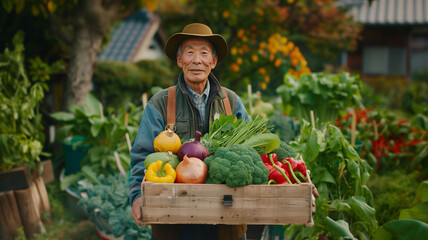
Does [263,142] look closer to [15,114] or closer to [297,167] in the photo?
[297,167]

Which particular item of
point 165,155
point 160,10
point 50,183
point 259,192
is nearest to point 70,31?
point 50,183

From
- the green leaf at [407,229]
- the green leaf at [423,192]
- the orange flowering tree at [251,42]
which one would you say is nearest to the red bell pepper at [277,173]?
the green leaf at [407,229]

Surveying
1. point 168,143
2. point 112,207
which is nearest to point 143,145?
Answer: point 168,143

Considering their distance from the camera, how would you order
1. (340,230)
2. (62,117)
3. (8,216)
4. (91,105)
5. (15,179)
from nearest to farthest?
(340,230)
(8,216)
(15,179)
(62,117)
(91,105)

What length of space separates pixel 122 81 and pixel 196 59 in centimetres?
533

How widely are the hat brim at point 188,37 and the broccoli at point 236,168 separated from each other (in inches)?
30.6

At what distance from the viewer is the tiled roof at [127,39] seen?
32.8 ft

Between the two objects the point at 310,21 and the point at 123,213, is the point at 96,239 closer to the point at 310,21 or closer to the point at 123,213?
the point at 123,213

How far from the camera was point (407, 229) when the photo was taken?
→ 2564mm

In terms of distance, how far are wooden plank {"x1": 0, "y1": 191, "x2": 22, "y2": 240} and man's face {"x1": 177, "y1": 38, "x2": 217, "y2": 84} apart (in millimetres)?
2513

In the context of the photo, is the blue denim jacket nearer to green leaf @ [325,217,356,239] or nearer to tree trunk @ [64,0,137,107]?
green leaf @ [325,217,356,239]

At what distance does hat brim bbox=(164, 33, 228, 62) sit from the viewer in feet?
7.73

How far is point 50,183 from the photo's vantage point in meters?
5.01

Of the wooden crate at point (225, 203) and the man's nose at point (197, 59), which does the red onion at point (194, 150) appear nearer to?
the wooden crate at point (225, 203)
